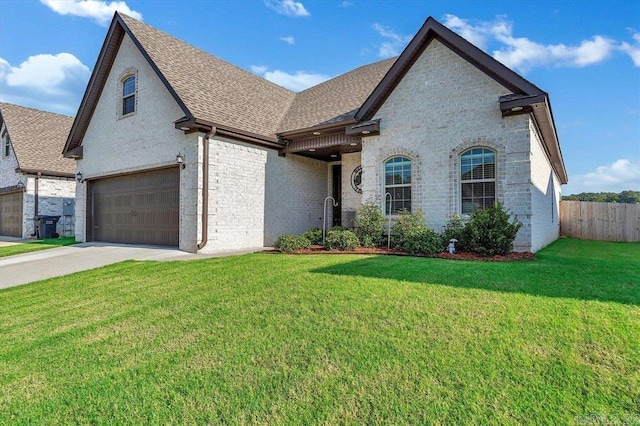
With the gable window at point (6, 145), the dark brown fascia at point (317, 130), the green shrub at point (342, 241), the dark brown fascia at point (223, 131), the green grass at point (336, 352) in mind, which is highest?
the gable window at point (6, 145)

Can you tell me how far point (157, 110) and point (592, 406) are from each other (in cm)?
1314

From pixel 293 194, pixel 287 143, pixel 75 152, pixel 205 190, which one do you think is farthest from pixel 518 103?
pixel 75 152

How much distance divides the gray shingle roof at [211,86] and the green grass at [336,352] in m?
7.17

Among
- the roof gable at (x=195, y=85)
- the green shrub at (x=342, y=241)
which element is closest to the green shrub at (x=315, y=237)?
the green shrub at (x=342, y=241)

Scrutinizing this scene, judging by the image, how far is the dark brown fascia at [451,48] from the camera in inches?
335

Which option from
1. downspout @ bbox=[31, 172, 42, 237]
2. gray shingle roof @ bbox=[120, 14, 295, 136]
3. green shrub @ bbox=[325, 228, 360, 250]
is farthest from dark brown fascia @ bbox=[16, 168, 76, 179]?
green shrub @ bbox=[325, 228, 360, 250]

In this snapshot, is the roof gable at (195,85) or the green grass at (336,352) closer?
the green grass at (336,352)

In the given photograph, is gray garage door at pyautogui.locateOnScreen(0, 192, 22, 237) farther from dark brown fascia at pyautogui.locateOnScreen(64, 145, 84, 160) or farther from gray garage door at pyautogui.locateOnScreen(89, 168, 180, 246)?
gray garage door at pyautogui.locateOnScreen(89, 168, 180, 246)

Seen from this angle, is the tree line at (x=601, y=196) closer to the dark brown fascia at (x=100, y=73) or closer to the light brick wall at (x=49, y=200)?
the dark brown fascia at (x=100, y=73)

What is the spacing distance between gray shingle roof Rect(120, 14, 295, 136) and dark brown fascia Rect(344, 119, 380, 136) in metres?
3.39

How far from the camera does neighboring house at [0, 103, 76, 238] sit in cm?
1816

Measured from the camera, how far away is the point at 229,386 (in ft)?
9.60

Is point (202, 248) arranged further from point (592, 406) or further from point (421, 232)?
point (592, 406)

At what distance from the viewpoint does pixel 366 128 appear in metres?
10.8
